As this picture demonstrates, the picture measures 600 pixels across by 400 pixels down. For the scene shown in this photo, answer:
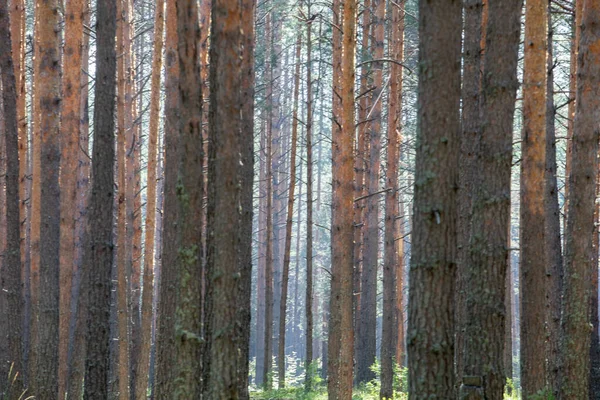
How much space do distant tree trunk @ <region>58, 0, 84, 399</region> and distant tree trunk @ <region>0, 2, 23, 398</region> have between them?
1.13 m

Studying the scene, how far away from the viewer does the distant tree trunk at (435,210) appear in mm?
5406

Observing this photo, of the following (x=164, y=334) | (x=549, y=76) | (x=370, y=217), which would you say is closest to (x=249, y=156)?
(x=164, y=334)

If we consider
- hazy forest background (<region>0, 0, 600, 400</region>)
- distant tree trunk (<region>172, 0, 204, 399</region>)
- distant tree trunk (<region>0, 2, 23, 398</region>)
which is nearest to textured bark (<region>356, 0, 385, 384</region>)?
hazy forest background (<region>0, 0, 600, 400</region>)

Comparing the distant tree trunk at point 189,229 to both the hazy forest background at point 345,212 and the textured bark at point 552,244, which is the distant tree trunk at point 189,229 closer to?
the hazy forest background at point 345,212

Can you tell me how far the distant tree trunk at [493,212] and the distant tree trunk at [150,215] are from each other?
8.01m

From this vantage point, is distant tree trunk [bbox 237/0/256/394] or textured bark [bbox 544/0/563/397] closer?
distant tree trunk [bbox 237/0/256/394]

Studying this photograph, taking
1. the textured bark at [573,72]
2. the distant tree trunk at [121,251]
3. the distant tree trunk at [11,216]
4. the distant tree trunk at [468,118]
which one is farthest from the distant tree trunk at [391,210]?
the distant tree trunk at [11,216]

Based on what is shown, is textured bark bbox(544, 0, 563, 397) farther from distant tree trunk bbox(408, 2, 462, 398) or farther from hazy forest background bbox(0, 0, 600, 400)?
distant tree trunk bbox(408, 2, 462, 398)

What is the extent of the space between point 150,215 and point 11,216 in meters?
3.71

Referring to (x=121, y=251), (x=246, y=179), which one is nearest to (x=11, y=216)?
(x=246, y=179)

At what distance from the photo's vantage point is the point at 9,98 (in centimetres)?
1046

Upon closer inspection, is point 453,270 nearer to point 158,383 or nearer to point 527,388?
point 527,388

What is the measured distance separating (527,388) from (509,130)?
3.37 meters

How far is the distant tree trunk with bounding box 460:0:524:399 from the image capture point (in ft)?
22.0
